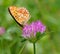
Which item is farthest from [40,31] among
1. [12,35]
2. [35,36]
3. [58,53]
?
[58,53]

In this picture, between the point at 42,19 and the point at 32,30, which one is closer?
the point at 32,30

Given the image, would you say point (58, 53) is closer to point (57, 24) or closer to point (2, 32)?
point (57, 24)

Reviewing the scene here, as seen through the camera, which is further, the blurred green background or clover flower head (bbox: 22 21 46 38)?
the blurred green background

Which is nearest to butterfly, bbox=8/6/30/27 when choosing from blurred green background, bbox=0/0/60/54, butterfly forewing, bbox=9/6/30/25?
butterfly forewing, bbox=9/6/30/25

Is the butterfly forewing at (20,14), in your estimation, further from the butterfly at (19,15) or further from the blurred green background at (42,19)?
the blurred green background at (42,19)

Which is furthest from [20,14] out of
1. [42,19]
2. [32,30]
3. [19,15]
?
[42,19]

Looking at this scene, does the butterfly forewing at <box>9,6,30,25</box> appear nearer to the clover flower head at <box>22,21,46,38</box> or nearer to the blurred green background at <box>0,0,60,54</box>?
the clover flower head at <box>22,21,46,38</box>

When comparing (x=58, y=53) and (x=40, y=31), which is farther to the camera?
(x=58, y=53)

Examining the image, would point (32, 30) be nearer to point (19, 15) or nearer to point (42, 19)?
point (19, 15)
